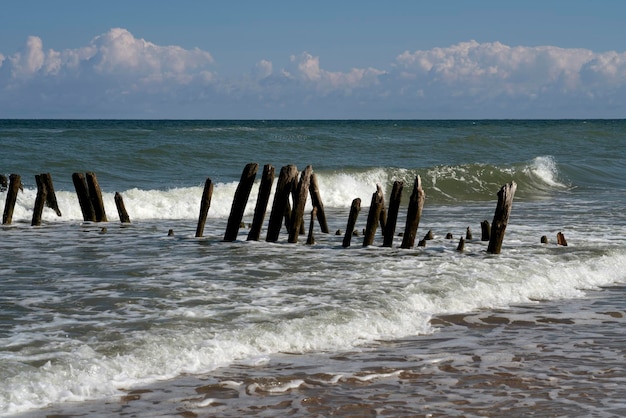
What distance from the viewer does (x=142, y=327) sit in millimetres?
8812

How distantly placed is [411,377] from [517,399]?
0.98 meters

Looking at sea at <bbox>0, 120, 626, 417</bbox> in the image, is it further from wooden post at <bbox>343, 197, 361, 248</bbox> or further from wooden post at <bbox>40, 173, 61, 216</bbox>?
wooden post at <bbox>40, 173, 61, 216</bbox>

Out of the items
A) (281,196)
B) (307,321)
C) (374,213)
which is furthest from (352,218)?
(307,321)

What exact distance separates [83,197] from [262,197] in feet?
16.5

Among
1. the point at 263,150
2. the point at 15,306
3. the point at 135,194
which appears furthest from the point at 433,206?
the point at 263,150

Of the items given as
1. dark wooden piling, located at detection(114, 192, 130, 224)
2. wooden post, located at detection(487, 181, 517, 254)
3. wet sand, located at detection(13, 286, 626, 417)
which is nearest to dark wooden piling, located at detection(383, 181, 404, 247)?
wooden post, located at detection(487, 181, 517, 254)

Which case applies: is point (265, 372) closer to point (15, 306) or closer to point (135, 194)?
point (15, 306)

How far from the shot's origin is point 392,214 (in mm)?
14281

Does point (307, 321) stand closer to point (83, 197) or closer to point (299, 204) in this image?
point (299, 204)

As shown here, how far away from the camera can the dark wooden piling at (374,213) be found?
1412cm

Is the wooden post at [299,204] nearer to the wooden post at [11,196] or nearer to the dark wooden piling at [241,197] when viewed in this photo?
the dark wooden piling at [241,197]

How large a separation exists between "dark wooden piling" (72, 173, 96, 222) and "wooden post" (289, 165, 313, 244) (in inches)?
193

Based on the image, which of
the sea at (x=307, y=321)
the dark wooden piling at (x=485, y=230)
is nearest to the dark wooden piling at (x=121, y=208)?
the sea at (x=307, y=321)

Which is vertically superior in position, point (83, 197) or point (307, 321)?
point (83, 197)
